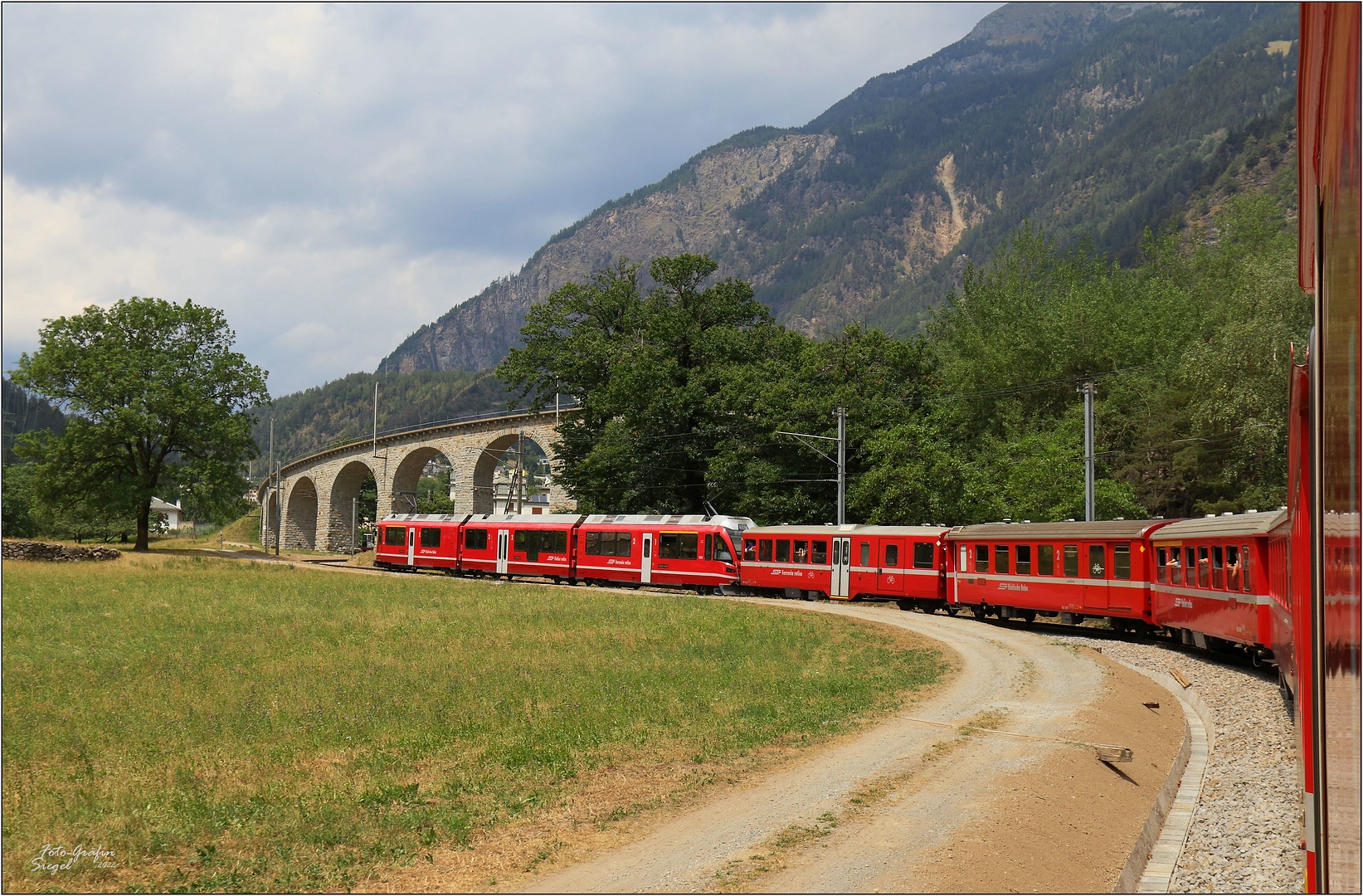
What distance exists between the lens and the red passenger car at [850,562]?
1297 inches

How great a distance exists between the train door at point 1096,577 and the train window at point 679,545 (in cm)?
1789

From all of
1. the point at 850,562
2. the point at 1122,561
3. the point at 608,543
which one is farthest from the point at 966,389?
the point at 1122,561

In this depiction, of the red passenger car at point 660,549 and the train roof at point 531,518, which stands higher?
the train roof at point 531,518

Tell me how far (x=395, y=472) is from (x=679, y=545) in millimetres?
53656

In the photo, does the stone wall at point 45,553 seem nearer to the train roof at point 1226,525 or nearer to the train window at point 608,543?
the train window at point 608,543

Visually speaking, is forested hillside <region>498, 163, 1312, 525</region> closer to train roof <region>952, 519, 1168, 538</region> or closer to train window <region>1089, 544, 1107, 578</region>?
train roof <region>952, 519, 1168, 538</region>

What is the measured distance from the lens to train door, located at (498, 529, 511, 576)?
4838cm

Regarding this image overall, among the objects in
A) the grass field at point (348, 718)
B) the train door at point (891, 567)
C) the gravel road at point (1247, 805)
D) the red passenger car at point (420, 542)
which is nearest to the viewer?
the gravel road at point (1247, 805)


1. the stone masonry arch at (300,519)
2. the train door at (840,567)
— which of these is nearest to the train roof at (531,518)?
the train door at (840,567)

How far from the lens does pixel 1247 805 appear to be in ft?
33.4

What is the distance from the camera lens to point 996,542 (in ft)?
95.2

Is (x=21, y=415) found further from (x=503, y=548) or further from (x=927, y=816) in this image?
(x=927, y=816)

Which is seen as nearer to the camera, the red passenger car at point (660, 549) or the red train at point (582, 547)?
the red passenger car at point (660, 549)

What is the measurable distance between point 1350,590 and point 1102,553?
970 inches
